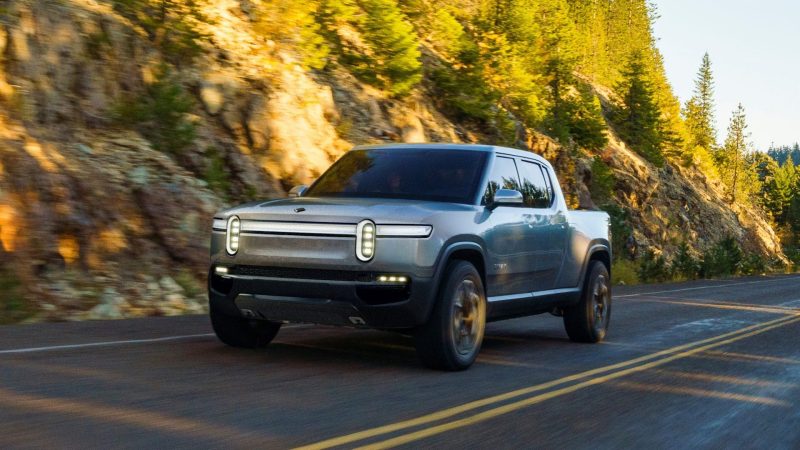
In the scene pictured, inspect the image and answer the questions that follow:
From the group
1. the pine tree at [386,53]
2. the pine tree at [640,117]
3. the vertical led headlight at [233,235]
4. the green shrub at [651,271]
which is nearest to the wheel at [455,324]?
the vertical led headlight at [233,235]

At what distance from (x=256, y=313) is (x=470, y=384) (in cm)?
184

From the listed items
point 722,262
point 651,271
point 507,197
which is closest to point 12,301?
point 507,197

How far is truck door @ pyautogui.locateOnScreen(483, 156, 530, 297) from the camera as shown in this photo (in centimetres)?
890

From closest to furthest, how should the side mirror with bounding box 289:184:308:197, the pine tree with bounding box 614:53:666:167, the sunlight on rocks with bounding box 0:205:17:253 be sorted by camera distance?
the side mirror with bounding box 289:184:308:197, the sunlight on rocks with bounding box 0:205:17:253, the pine tree with bounding box 614:53:666:167

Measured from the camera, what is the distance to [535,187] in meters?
10.3

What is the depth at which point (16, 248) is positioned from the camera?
11758mm

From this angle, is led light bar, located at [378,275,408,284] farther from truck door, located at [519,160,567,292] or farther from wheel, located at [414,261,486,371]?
truck door, located at [519,160,567,292]

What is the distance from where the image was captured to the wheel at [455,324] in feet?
26.2

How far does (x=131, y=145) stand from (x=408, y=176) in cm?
782

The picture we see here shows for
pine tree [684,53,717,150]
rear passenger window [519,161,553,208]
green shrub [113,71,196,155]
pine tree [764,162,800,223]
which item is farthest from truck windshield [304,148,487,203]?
pine tree [764,162,800,223]

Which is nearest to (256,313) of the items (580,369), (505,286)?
(505,286)

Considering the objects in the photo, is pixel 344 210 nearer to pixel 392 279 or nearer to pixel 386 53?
pixel 392 279

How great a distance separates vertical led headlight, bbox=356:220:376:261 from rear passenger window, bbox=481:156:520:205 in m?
1.65

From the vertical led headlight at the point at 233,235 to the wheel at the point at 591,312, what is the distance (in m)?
4.46
